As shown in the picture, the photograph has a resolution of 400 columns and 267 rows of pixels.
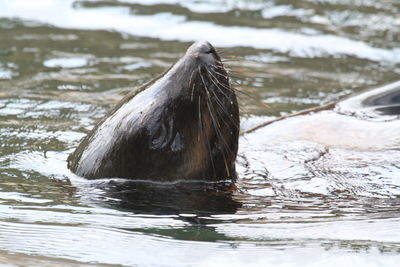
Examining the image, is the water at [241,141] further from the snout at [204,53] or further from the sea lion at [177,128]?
the snout at [204,53]

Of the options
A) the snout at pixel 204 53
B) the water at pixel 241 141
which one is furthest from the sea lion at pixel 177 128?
the water at pixel 241 141

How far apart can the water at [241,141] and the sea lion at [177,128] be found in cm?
10

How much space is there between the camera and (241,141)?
5.13 metres

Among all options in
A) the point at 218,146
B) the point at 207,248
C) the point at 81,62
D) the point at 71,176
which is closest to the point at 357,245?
the point at 207,248

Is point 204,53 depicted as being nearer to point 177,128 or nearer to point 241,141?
point 177,128

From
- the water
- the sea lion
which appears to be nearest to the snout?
the sea lion

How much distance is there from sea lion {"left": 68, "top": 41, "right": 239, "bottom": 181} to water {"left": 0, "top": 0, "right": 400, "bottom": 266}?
0.10m

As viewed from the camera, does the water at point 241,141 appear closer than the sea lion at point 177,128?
Yes

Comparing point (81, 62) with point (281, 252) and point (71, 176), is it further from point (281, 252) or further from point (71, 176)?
point (281, 252)

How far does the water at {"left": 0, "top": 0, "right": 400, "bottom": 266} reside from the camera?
11.2 ft

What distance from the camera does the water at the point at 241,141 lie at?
342cm

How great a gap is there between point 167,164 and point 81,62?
3353 mm

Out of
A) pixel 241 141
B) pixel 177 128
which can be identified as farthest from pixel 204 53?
pixel 241 141

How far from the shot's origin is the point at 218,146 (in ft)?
14.0
